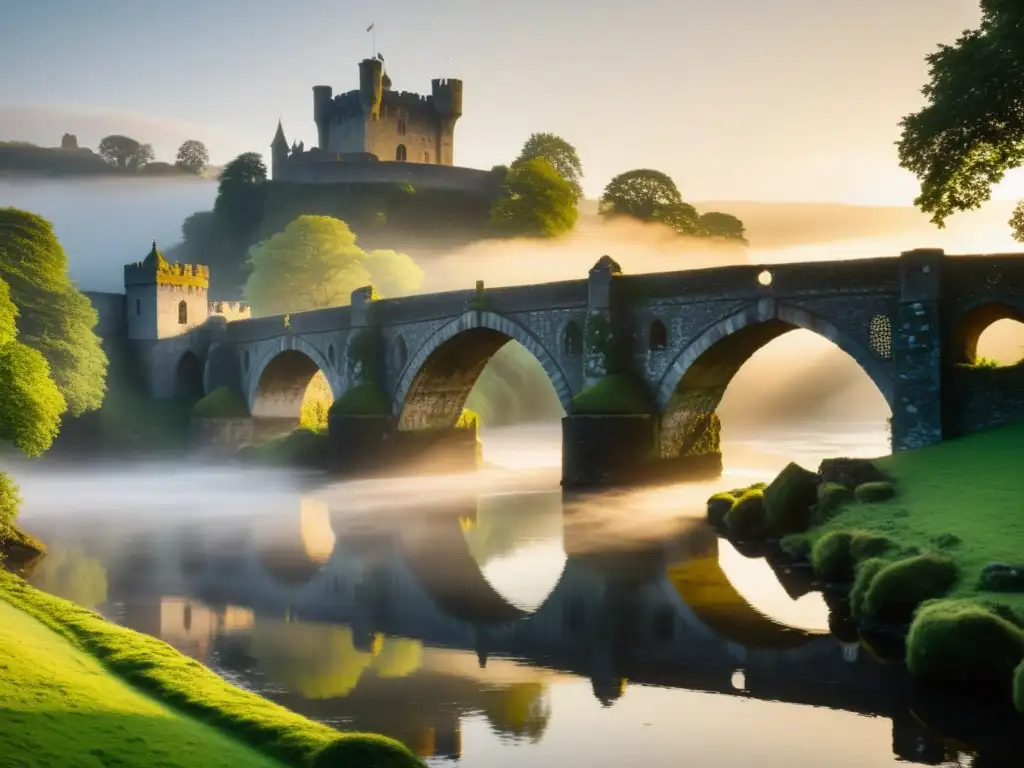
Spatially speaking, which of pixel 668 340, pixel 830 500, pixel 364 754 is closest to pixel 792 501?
pixel 830 500

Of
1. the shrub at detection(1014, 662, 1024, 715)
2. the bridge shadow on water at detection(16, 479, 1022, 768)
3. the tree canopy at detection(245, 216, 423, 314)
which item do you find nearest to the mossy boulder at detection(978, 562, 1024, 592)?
the bridge shadow on water at detection(16, 479, 1022, 768)

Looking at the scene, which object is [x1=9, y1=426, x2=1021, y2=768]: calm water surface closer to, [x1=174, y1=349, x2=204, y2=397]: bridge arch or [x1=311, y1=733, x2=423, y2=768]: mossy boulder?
[x1=311, y1=733, x2=423, y2=768]: mossy boulder

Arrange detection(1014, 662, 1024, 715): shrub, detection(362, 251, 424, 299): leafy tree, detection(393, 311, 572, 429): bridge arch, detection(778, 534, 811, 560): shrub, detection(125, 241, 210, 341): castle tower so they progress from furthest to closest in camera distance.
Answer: detection(362, 251, 424, 299): leafy tree, detection(125, 241, 210, 341): castle tower, detection(393, 311, 572, 429): bridge arch, detection(778, 534, 811, 560): shrub, detection(1014, 662, 1024, 715): shrub

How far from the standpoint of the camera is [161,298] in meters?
74.8

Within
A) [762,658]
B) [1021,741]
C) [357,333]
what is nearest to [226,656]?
[762,658]

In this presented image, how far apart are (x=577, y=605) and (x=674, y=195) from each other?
8713 cm

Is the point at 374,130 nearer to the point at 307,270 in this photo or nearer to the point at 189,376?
the point at 307,270

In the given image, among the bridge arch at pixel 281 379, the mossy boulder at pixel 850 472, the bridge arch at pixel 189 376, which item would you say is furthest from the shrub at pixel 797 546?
the bridge arch at pixel 189 376

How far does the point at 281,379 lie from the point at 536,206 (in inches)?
1590

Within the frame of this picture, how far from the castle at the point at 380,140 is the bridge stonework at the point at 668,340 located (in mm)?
46486

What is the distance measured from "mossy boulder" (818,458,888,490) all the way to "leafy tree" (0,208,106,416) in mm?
35827

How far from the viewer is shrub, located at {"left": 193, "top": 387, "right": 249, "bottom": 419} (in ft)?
230

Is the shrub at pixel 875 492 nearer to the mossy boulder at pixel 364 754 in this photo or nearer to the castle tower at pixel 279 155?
the mossy boulder at pixel 364 754

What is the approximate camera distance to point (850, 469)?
28.7 m
